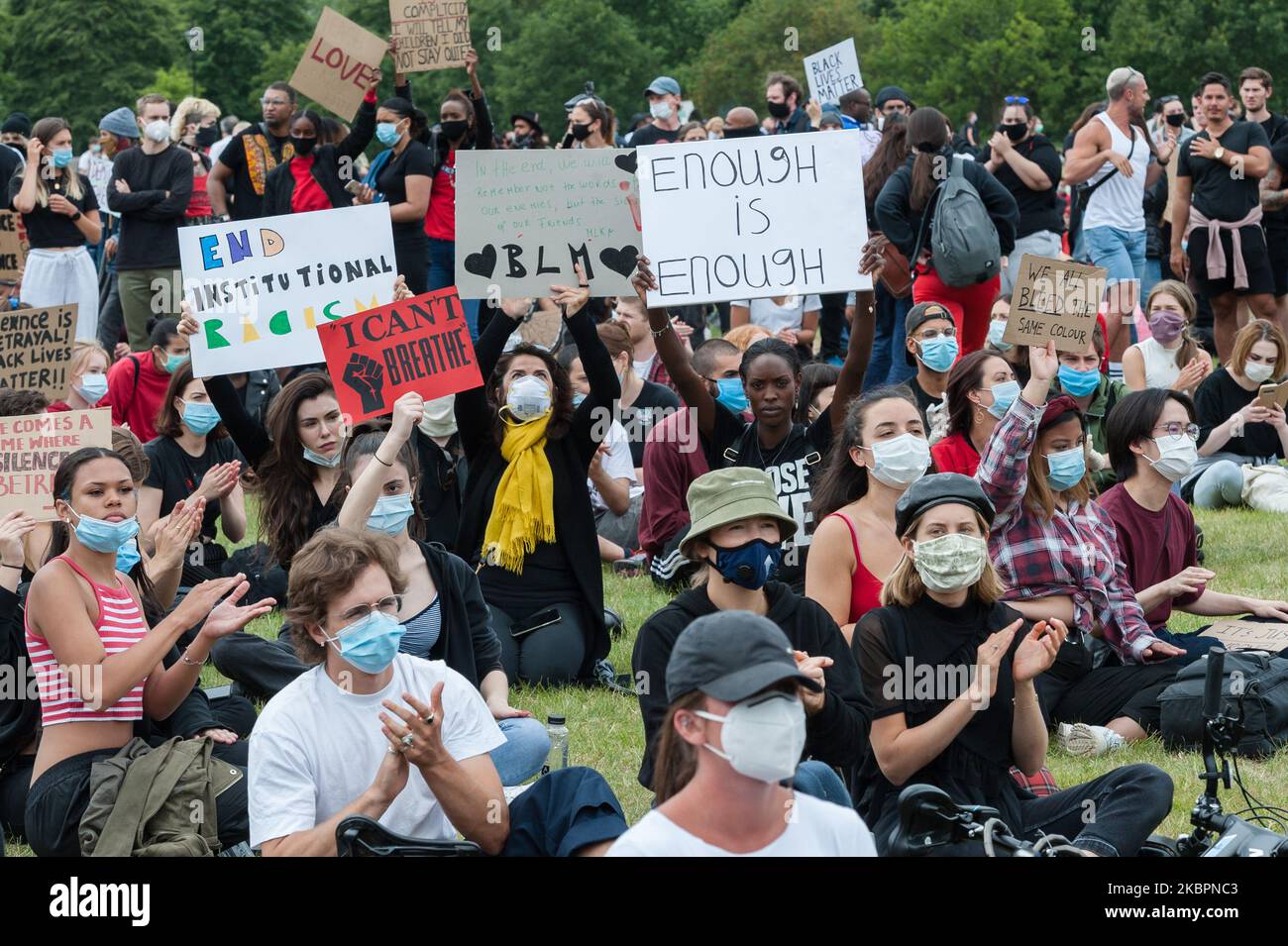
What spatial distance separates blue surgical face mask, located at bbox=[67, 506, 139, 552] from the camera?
636cm

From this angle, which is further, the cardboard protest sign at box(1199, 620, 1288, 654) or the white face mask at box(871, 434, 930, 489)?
the cardboard protest sign at box(1199, 620, 1288, 654)

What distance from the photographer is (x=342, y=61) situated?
39.8 feet

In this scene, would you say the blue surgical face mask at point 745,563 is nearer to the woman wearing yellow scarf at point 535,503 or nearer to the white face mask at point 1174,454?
the woman wearing yellow scarf at point 535,503

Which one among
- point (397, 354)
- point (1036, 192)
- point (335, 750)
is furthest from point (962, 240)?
point (335, 750)

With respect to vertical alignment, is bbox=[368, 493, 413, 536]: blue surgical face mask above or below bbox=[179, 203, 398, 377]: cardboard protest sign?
below

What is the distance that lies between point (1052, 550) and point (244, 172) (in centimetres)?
945

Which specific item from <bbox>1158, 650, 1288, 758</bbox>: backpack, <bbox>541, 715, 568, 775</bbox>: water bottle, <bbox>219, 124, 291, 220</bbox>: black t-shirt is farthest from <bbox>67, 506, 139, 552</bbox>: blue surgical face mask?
<bbox>219, 124, 291, 220</bbox>: black t-shirt

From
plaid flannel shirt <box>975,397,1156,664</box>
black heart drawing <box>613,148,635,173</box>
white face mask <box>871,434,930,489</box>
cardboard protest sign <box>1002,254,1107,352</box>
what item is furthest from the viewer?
black heart drawing <box>613,148,635,173</box>

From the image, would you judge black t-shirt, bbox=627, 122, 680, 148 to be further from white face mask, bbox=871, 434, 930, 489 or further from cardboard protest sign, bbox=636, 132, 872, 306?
white face mask, bbox=871, 434, 930, 489

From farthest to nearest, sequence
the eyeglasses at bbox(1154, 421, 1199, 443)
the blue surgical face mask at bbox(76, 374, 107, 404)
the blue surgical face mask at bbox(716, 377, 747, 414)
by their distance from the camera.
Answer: the blue surgical face mask at bbox(76, 374, 107, 404) < the blue surgical face mask at bbox(716, 377, 747, 414) < the eyeglasses at bbox(1154, 421, 1199, 443)

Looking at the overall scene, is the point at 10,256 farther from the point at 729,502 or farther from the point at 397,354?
the point at 729,502

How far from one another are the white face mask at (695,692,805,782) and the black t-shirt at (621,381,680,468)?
7369 mm

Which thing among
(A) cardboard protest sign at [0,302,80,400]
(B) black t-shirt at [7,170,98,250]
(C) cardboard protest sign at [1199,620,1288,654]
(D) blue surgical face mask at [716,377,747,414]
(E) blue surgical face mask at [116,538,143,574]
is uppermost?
(B) black t-shirt at [7,170,98,250]
